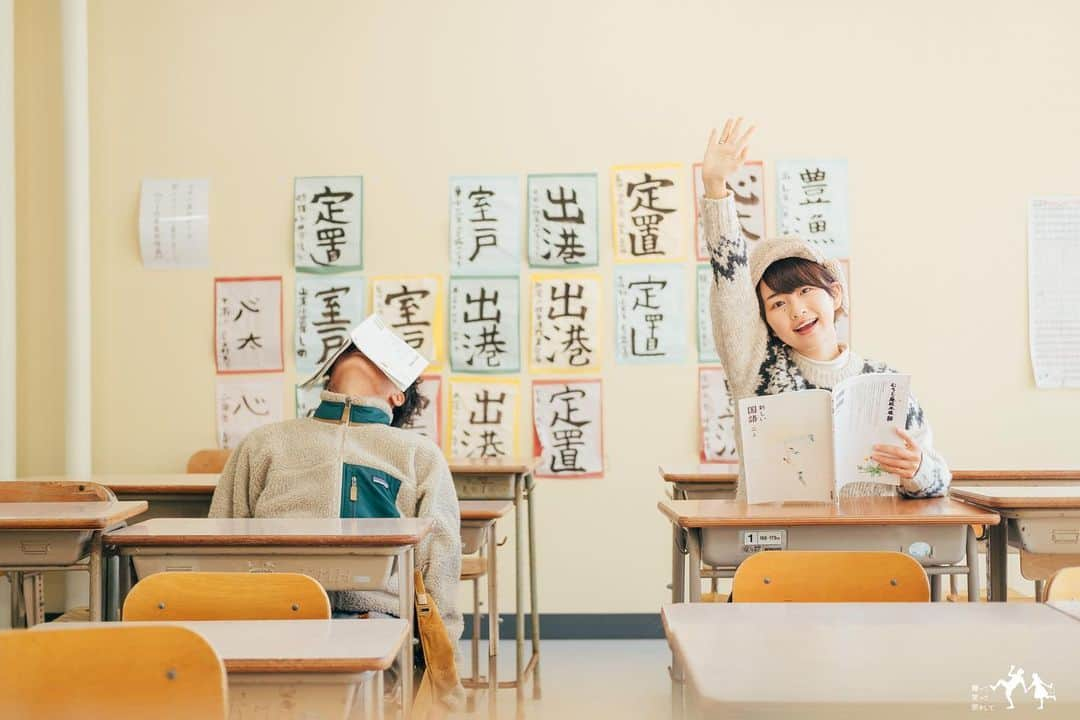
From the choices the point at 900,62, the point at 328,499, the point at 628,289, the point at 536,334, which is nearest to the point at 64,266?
the point at 536,334

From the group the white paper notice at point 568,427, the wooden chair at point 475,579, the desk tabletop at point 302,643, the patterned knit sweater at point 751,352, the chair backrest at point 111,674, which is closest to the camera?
the chair backrest at point 111,674

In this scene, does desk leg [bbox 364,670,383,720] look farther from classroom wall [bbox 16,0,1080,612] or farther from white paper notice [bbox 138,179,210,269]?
white paper notice [bbox 138,179,210,269]

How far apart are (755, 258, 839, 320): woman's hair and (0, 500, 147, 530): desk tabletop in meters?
1.62

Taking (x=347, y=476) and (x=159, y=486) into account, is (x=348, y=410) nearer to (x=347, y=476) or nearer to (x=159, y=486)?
(x=347, y=476)

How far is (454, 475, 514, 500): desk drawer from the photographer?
3.78 metres

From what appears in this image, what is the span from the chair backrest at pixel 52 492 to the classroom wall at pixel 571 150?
1.81m

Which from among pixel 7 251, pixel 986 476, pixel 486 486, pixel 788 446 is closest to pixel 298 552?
pixel 788 446

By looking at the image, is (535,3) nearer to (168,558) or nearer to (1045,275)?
(1045,275)

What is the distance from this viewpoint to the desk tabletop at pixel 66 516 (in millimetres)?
2217

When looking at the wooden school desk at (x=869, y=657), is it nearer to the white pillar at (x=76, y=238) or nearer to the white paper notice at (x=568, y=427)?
the white paper notice at (x=568, y=427)

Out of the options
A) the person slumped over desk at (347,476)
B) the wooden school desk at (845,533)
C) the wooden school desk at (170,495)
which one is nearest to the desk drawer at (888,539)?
the wooden school desk at (845,533)

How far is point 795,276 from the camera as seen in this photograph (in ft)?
8.48

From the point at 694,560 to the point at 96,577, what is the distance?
52.2 inches

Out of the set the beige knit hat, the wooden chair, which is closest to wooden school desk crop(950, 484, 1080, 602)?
the beige knit hat
